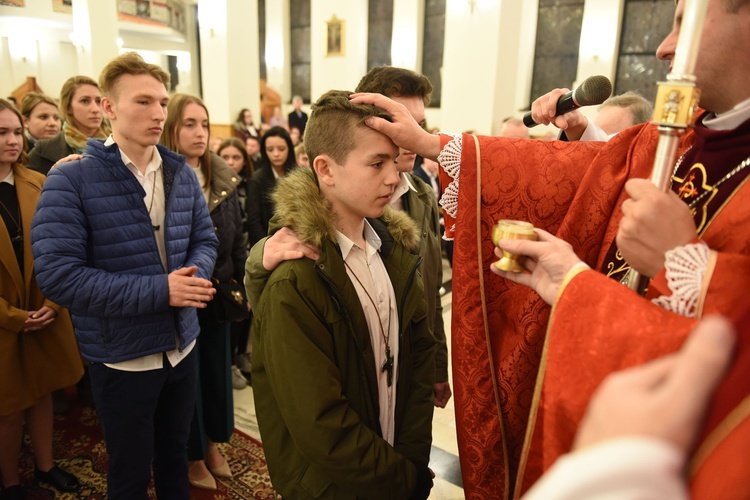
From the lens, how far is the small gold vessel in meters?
1.10

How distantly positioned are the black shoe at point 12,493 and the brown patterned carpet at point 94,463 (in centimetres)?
10

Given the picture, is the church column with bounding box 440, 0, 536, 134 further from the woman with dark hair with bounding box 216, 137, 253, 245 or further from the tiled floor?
the tiled floor

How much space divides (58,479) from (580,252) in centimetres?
Answer: 267

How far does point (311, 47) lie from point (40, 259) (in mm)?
14166

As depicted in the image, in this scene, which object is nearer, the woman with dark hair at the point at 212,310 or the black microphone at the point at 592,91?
the black microphone at the point at 592,91

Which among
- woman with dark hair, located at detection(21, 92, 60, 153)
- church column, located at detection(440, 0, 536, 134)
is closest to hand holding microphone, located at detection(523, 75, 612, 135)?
woman with dark hair, located at detection(21, 92, 60, 153)

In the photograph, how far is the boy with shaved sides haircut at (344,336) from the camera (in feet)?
4.57

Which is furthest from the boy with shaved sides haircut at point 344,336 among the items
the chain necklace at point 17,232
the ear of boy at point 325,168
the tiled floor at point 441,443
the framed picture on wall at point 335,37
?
the framed picture on wall at point 335,37

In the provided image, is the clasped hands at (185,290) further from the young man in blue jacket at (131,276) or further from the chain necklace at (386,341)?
the chain necklace at (386,341)

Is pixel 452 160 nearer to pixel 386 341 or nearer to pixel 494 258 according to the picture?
pixel 494 258

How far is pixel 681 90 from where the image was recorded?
0.89 meters

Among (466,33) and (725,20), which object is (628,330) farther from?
(466,33)

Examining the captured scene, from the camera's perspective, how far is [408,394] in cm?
173

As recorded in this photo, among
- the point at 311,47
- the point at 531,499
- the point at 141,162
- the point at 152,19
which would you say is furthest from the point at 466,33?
the point at 152,19
